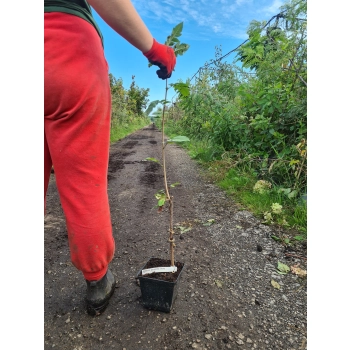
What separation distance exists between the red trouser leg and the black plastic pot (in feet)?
0.79

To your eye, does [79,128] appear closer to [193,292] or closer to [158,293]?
[158,293]

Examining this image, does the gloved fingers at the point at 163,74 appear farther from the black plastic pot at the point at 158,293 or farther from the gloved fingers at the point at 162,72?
the black plastic pot at the point at 158,293

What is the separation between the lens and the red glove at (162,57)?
100 cm

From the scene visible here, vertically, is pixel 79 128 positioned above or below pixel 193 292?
above

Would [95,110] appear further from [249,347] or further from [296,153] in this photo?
[296,153]

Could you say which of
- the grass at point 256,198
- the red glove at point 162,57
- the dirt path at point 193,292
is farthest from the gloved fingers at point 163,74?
the grass at point 256,198

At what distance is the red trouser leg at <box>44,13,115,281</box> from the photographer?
898 millimetres

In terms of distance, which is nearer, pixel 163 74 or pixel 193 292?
pixel 163 74

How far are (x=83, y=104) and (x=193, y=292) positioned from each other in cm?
105

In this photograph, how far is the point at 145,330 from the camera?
108 cm

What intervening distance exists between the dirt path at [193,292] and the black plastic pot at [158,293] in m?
0.04

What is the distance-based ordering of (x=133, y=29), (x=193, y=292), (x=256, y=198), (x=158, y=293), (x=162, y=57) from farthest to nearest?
(x=256, y=198), (x=193, y=292), (x=158, y=293), (x=162, y=57), (x=133, y=29)

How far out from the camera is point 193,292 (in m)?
1.32

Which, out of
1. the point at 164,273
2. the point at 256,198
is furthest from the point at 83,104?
the point at 256,198
